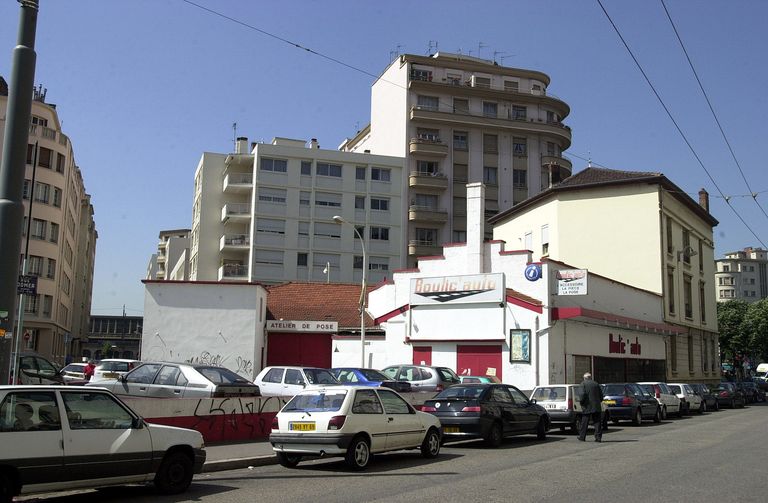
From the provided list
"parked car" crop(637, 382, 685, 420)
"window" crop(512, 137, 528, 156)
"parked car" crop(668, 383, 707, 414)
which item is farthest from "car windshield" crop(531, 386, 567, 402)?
"window" crop(512, 137, 528, 156)

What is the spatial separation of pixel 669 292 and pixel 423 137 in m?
32.8

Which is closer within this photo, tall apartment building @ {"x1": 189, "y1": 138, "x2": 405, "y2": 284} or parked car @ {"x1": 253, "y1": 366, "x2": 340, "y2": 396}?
parked car @ {"x1": 253, "y1": 366, "x2": 340, "y2": 396}

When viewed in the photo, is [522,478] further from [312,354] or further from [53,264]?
[53,264]

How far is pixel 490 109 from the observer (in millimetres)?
72438

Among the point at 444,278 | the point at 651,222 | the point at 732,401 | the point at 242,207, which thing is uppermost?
the point at 242,207

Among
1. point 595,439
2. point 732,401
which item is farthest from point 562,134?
point 595,439

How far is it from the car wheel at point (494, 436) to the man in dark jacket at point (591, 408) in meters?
2.60

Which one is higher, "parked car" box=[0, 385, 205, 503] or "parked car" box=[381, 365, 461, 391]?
"parked car" box=[381, 365, 461, 391]

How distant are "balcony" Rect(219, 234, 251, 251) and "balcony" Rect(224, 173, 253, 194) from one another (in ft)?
14.3

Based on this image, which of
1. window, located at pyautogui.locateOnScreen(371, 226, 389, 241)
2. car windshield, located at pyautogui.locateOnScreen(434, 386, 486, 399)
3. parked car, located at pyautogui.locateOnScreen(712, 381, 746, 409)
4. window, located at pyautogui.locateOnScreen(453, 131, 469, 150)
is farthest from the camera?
window, located at pyautogui.locateOnScreen(453, 131, 469, 150)

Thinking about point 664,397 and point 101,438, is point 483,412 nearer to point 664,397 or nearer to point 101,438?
point 101,438

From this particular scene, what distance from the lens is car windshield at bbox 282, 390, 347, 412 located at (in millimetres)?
12953

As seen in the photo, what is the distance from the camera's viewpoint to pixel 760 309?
254 ft

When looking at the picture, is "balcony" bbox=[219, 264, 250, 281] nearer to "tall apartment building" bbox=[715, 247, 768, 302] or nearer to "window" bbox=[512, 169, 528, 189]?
"window" bbox=[512, 169, 528, 189]
